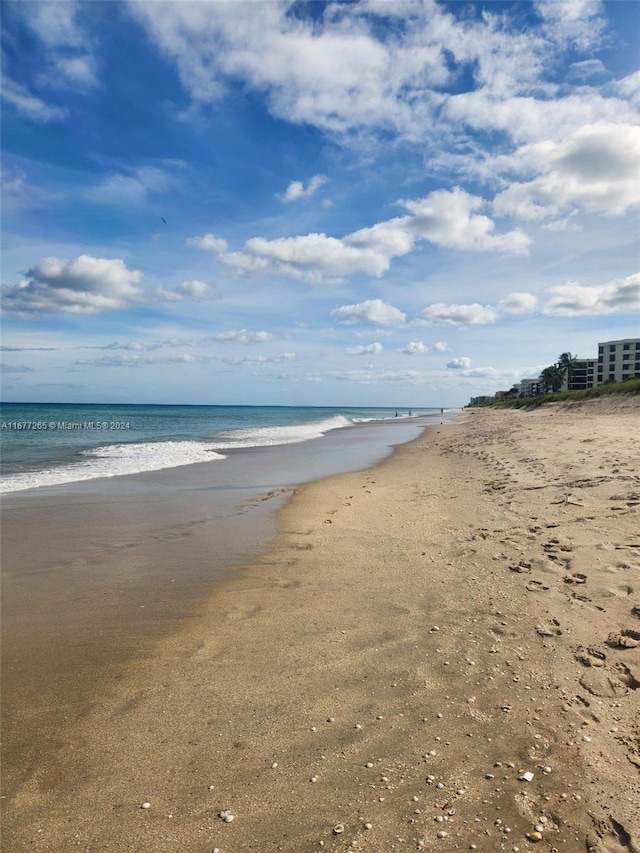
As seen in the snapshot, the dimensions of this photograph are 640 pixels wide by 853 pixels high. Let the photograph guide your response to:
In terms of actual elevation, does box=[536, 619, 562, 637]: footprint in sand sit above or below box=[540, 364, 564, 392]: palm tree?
below

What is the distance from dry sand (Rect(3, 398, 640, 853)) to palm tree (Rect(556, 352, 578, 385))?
430 ft

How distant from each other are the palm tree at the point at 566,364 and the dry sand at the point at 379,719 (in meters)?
131

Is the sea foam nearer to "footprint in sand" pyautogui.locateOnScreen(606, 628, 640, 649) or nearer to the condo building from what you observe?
"footprint in sand" pyautogui.locateOnScreen(606, 628, 640, 649)

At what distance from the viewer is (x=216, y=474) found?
18.1m

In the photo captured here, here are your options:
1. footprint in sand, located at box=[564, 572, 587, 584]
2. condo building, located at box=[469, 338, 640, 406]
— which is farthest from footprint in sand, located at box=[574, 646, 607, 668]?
condo building, located at box=[469, 338, 640, 406]

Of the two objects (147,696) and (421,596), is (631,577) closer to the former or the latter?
(421,596)

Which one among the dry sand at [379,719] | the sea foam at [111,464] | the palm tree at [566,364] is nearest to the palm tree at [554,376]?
the palm tree at [566,364]

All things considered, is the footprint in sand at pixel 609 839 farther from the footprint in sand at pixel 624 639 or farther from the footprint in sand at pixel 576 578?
the footprint in sand at pixel 576 578

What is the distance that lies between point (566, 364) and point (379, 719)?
450ft

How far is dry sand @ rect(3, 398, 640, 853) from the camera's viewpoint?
289cm

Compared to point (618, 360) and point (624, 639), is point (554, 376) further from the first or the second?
point (624, 639)

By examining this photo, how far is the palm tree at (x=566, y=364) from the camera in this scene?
123 meters

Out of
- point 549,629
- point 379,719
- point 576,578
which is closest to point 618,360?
point 576,578

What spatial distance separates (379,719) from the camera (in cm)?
381
